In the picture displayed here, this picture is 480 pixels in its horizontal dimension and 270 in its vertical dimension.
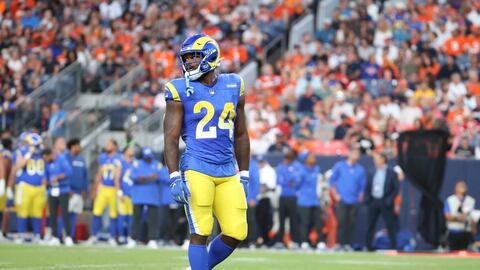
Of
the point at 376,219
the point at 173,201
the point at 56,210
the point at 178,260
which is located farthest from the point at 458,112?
the point at 178,260

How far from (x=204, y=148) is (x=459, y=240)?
31.5 ft

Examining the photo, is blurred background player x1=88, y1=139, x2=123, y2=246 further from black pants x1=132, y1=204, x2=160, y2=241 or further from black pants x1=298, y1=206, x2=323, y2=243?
black pants x1=298, y1=206, x2=323, y2=243

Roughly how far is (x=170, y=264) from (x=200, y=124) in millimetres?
4439

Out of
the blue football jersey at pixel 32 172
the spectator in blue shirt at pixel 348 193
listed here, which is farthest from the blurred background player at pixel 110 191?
the spectator in blue shirt at pixel 348 193

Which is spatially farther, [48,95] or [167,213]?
[48,95]

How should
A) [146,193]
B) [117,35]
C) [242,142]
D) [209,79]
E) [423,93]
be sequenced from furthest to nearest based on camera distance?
1. [117,35]
2. [423,93]
3. [146,193]
4. [242,142]
5. [209,79]

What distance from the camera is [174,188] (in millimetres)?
9367

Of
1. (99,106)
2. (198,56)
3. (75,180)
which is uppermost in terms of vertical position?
(99,106)

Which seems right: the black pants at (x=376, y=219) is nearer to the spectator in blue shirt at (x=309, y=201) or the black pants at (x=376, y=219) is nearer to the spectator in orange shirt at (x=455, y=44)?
the spectator in blue shirt at (x=309, y=201)

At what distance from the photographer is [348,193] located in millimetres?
19062

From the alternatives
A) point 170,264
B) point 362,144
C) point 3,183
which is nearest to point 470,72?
point 362,144

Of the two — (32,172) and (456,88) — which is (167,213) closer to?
(32,172)

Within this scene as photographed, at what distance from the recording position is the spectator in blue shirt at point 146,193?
64.4 feet

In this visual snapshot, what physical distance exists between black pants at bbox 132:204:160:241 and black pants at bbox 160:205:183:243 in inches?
5.9
